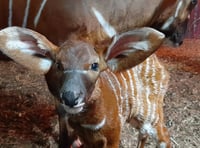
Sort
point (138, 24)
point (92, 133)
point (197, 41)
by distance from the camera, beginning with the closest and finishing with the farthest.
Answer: point (92, 133) → point (138, 24) → point (197, 41)

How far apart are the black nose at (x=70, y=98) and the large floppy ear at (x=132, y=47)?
0.26 m

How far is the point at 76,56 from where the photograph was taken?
73.3 inches

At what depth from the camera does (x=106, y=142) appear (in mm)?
2086

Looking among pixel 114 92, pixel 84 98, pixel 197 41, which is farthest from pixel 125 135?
pixel 197 41

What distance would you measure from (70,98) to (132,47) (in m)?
0.33

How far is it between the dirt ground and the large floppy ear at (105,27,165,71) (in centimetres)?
79

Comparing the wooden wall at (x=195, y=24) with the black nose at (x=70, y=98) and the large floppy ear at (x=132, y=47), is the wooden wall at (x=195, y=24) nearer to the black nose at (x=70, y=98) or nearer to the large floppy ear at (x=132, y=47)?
the large floppy ear at (x=132, y=47)

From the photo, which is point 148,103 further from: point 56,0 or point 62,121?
point 56,0

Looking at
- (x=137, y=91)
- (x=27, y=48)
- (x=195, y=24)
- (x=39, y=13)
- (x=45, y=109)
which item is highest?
(x=27, y=48)

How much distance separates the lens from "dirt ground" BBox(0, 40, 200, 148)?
275 cm

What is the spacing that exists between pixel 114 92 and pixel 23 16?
0.83 metres

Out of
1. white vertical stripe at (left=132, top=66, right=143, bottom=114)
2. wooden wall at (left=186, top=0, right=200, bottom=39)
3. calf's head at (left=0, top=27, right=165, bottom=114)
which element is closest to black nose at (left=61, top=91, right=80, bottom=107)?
calf's head at (left=0, top=27, right=165, bottom=114)

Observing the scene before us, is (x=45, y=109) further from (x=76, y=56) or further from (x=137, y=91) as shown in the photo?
(x=76, y=56)

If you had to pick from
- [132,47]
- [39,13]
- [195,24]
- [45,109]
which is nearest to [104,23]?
[39,13]
